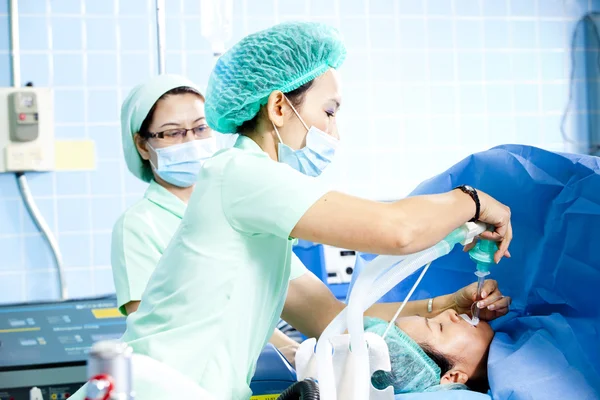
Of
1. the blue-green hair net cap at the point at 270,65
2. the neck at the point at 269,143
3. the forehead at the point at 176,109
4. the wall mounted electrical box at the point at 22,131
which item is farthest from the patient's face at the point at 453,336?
the wall mounted electrical box at the point at 22,131

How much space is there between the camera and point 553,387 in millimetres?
1569

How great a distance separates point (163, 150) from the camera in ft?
7.48

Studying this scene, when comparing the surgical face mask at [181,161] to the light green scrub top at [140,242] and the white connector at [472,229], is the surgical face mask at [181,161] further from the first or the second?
the white connector at [472,229]

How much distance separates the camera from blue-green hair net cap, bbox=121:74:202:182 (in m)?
2.29

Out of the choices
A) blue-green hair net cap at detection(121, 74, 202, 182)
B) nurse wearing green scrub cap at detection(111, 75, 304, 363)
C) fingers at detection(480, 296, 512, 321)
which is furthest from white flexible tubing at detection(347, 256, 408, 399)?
blue-green hair net cap at detection(121, 74, 202, 182)

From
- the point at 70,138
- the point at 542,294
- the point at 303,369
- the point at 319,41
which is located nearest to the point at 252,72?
the point at 319,41

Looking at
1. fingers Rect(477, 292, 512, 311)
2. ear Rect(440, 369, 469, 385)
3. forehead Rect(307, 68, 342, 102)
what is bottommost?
ear Rect(440, 369, 469, 385)

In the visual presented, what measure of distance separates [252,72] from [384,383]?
0.72 metres

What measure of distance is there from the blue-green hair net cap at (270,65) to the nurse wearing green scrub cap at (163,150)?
62 cm

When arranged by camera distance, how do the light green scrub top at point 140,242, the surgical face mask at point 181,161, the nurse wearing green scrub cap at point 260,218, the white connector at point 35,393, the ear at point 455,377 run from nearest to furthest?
the nurse wearing green scrub cap at point 260,218 < the ear at point 455,377 < the light green scrub top at point 140,242 < the surgical face mask at point 181,161 < the white connector at point 35,393

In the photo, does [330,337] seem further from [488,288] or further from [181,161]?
[181,161]

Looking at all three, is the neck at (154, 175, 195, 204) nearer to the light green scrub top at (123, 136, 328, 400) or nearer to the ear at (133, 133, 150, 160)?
the ear at (133, 133, 150, 160)

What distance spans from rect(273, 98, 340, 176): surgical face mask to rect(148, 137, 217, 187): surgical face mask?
0.68m

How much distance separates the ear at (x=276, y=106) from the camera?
5.32 ft
